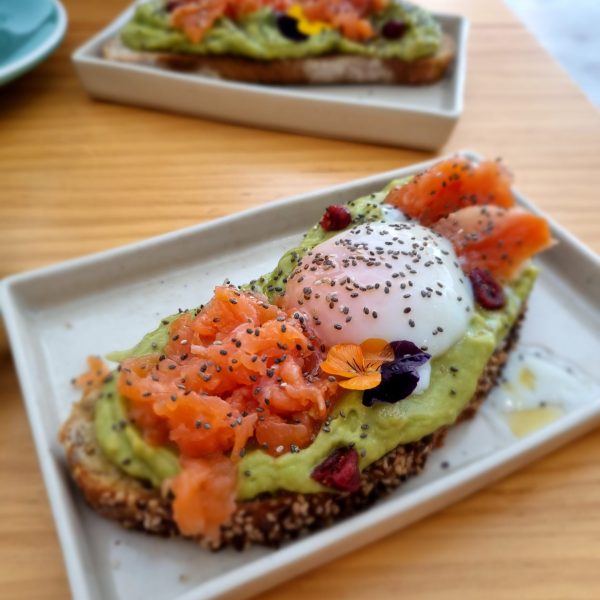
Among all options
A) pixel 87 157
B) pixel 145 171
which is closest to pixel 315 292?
pixel 145 171

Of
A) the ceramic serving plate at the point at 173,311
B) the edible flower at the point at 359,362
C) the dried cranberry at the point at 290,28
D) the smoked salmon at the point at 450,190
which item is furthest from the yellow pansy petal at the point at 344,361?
the dried cranberry at the point at 290,28

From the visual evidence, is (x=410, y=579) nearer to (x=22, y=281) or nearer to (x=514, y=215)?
(x=514, y=215)

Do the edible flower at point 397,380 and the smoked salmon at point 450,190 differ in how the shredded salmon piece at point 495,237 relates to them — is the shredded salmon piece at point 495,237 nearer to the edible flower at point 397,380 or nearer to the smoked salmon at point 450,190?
the smoked salmon at point 450,190

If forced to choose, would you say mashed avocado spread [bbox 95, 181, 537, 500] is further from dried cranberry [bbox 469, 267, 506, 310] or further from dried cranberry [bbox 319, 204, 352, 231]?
dried cranberry [bbox 319, 204, 352, 231]

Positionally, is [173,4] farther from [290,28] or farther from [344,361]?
[344,361]

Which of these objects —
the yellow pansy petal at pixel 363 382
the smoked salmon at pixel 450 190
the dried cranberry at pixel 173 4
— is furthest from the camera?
the dried cranberry at pixel 173 4

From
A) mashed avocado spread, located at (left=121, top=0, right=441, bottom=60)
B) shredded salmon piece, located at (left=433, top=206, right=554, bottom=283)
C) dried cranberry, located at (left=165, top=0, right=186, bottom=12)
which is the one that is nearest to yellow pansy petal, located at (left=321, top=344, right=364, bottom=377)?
shredded salmon piece, located at (left=433, top=206, right=554, bottom=283)
